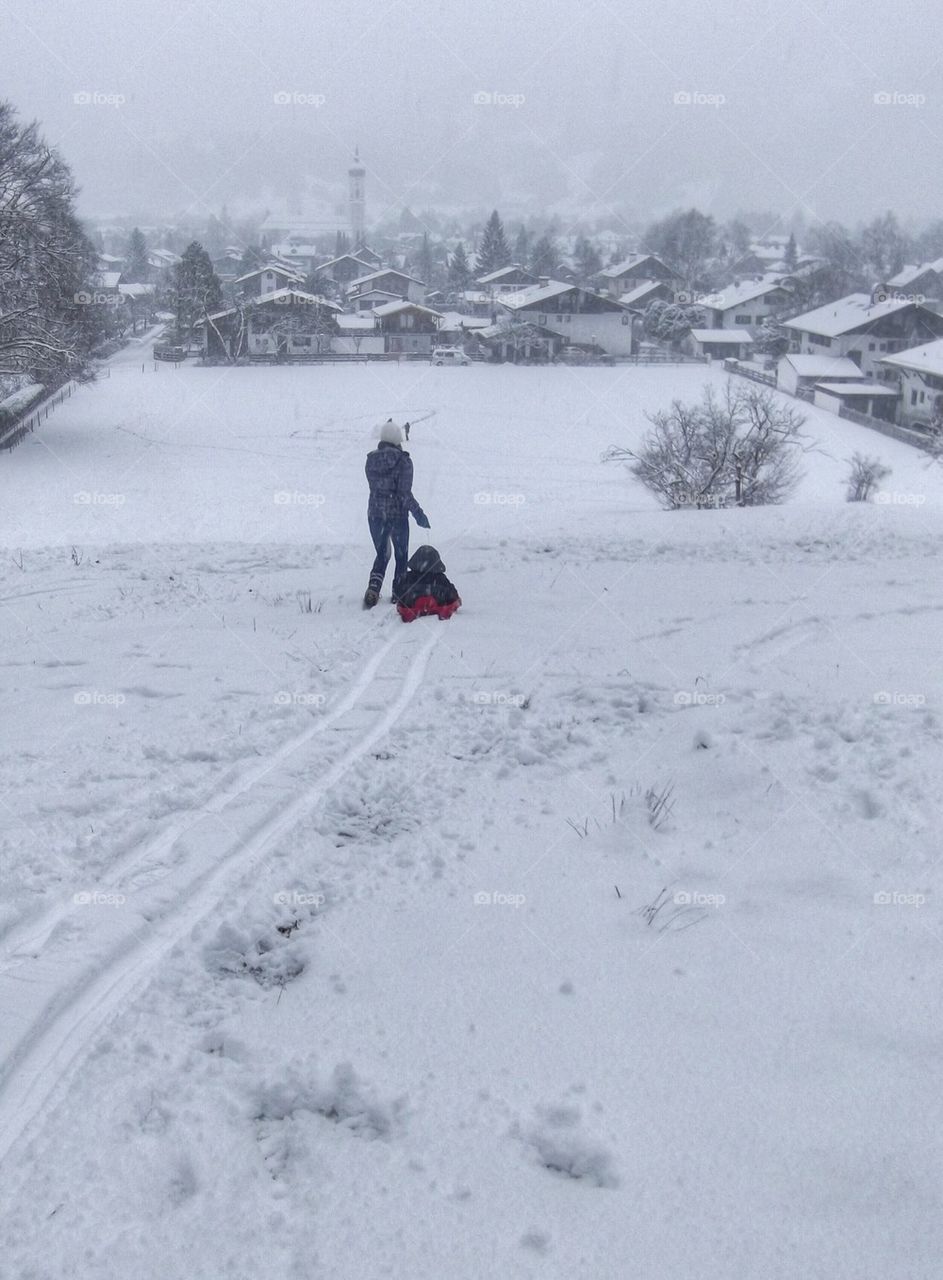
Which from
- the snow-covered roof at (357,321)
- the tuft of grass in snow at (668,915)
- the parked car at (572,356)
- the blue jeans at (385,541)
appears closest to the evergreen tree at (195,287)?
the snow-covered roof at (357,321)

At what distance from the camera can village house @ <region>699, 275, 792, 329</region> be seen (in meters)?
86.7

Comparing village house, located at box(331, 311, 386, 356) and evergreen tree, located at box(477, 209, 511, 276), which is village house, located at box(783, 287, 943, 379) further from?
evergreen tree, located at box(477, 209, 511, 276)

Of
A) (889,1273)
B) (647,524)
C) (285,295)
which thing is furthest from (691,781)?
(285,295)

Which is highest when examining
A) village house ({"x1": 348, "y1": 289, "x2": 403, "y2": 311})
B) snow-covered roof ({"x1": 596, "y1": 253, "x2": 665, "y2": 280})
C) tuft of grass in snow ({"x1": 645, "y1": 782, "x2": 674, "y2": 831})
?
snow-covered roof ({"x1": 596, "y1": 253, "x2": 665, "y2": 280})

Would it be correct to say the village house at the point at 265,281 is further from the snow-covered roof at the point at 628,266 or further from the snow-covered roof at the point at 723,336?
the snow-covered roof at the point at 628,266

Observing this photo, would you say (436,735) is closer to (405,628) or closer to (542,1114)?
(405,628)

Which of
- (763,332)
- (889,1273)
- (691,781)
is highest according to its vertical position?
(763,332)

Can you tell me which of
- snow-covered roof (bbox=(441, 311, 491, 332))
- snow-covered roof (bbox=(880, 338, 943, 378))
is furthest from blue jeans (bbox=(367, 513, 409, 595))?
snow-covered roof (bbox=(441, 311, 491, 332))

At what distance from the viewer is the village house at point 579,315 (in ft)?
247

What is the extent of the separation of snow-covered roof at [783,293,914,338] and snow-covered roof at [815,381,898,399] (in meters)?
7.70

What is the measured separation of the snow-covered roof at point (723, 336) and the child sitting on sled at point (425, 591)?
74.5 meters

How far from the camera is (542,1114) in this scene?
3480 millimetres

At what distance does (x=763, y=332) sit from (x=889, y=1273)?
8254cm

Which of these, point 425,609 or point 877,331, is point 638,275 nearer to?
point 877,331
